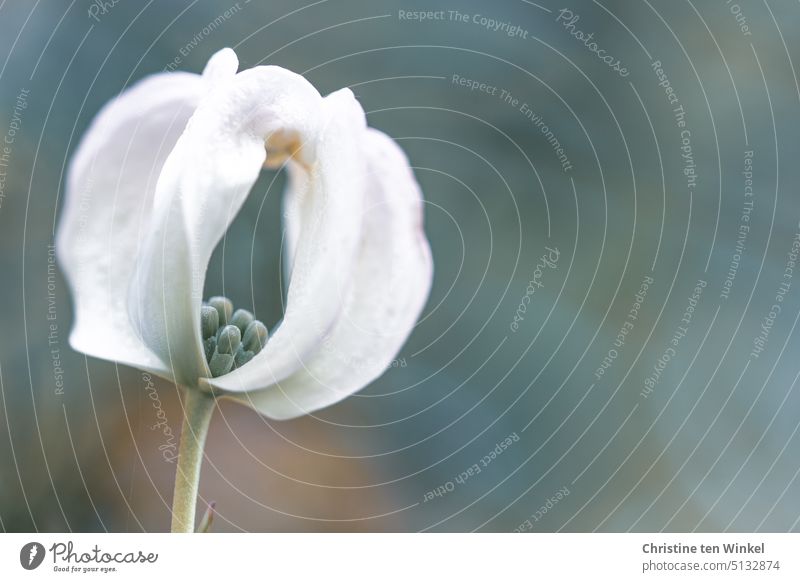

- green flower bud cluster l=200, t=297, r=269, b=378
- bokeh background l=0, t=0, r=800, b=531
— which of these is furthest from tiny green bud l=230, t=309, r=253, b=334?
bokeh background l=0, t=0, r=800, b=531

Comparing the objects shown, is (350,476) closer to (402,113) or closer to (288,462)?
(288,462)

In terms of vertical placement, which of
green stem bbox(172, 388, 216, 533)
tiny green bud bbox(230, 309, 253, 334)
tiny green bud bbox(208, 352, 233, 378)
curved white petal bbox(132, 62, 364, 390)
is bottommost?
green stem bbox(172, 388, 216, 533)

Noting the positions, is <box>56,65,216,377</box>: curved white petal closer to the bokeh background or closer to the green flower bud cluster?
the green flower bud cluster

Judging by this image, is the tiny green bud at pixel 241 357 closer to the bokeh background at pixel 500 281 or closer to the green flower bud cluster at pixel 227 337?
the green flower bud cluster at pixel 227 337
